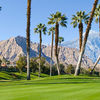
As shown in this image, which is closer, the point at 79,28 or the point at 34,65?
the point at 79,28

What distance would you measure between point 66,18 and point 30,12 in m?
18.7

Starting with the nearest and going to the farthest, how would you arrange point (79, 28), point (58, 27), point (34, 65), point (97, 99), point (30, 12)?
point (97, 99) < point (30, 12) < point (79, 28) < point (58, 27) < point (34, 65)

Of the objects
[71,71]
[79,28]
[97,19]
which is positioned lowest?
[71,71]

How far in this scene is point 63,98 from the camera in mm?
6145

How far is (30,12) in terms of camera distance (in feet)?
113

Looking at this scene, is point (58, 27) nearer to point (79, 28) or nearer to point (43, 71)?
point (79, 28)

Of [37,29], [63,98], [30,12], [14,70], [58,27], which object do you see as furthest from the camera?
[14,70]

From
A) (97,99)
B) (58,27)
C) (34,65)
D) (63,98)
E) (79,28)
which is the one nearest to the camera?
(97,99)

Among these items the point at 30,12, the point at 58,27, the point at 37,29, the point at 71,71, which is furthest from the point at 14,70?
the point at 30,12

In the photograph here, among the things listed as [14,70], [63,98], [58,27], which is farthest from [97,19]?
[14,70]

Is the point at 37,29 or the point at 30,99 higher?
the point at 37,29

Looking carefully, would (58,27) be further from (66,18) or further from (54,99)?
(54,99)

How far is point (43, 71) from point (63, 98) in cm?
13569

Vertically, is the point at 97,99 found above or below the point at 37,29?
below
